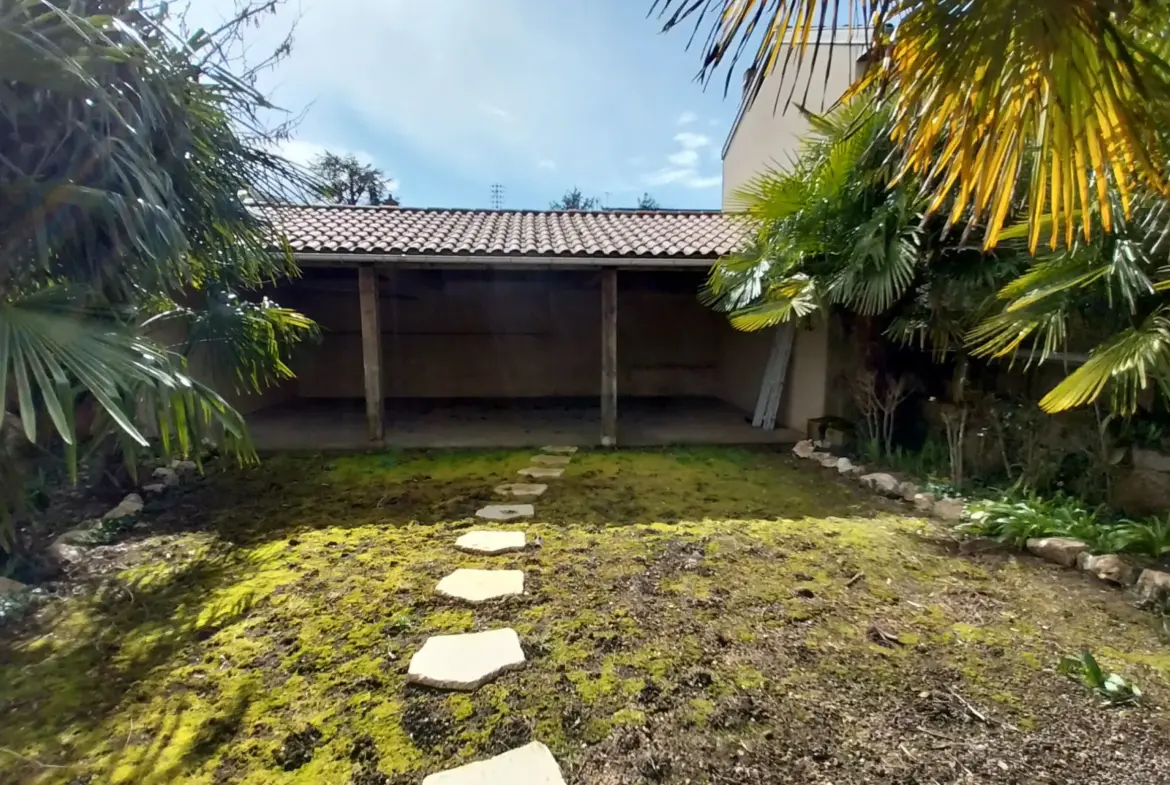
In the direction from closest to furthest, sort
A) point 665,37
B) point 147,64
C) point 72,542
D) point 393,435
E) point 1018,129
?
point 665,37 → point 1018,129 → point 147,64 → point 72,542 → point 393,435

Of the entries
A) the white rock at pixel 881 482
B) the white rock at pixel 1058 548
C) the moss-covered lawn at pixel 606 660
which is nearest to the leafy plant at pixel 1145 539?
the white rock at pixel 1058 548

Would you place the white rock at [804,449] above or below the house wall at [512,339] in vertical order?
below

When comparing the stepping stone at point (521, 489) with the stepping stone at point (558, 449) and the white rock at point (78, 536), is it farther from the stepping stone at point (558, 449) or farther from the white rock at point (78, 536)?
the white rock at point (78, 536)

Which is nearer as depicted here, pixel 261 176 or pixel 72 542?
pixel 261 176

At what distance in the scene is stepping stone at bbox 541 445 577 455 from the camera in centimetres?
682

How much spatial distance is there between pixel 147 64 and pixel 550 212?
8264mm

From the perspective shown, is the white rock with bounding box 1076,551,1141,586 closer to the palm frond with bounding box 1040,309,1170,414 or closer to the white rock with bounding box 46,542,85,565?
the palm frond with bounding box 1040,309,1170,414

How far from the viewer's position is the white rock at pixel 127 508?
4.41 meters

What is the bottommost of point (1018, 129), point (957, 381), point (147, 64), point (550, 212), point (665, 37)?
point (957, 381)

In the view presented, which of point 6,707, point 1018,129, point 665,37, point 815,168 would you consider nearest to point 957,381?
point 815,168

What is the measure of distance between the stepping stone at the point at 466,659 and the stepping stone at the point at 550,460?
3520 millimetres

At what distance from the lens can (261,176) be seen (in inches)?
138

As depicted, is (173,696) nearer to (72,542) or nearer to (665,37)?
(72,542)

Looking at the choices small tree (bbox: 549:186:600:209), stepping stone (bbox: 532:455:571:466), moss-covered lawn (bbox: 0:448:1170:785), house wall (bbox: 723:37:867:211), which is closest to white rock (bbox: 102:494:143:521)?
moss-covered lawn (bbox: 0:448:1170:785)
